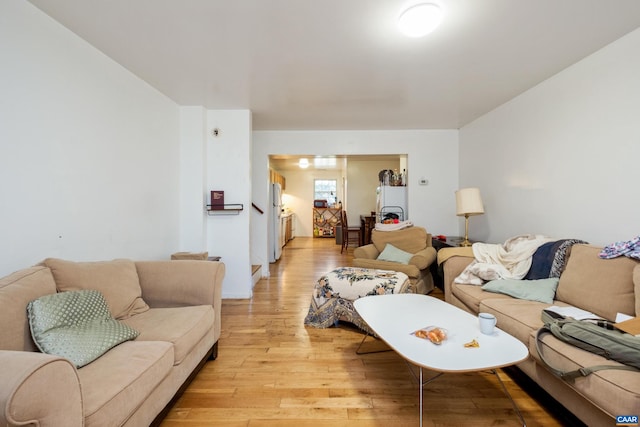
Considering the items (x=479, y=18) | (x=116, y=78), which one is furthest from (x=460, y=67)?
(x=116, y=78)

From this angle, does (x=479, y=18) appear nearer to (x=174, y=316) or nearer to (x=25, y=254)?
(x=174, y=316)

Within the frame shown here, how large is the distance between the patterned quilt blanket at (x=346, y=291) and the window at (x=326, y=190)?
692 centimetres

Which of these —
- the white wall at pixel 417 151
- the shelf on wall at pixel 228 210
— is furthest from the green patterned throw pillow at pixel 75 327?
the white wall at pixel 417 151

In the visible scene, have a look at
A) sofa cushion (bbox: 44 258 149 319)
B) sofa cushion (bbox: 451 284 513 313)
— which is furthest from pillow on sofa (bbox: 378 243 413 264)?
sofa cushion (bbox: 44 258 149 319)

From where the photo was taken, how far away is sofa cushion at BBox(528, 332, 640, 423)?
1.05 m

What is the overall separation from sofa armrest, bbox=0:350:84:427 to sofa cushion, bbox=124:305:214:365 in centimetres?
57

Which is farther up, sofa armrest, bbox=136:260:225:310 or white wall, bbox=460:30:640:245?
white wall, bbox=460:30:640:245

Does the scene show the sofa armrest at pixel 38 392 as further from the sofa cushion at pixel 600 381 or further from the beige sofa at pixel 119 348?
the sofa cushion at pixel 600 381

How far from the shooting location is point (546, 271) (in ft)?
7.09

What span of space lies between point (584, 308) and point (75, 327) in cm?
297

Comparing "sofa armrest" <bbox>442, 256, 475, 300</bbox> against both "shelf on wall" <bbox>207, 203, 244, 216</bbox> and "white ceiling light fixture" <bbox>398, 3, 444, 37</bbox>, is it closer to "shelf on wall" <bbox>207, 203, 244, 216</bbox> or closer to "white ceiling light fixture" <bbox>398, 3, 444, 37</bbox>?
"white ceiling light fixture" <bbox>398, 3, 444, 37</bbox>

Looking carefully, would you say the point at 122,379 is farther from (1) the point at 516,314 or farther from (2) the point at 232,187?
(2) the point at 232,187

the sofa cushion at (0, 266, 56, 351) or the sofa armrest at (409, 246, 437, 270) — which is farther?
the sofa armrest at (409, 246, 437, 270)

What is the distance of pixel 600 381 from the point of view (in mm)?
1141
